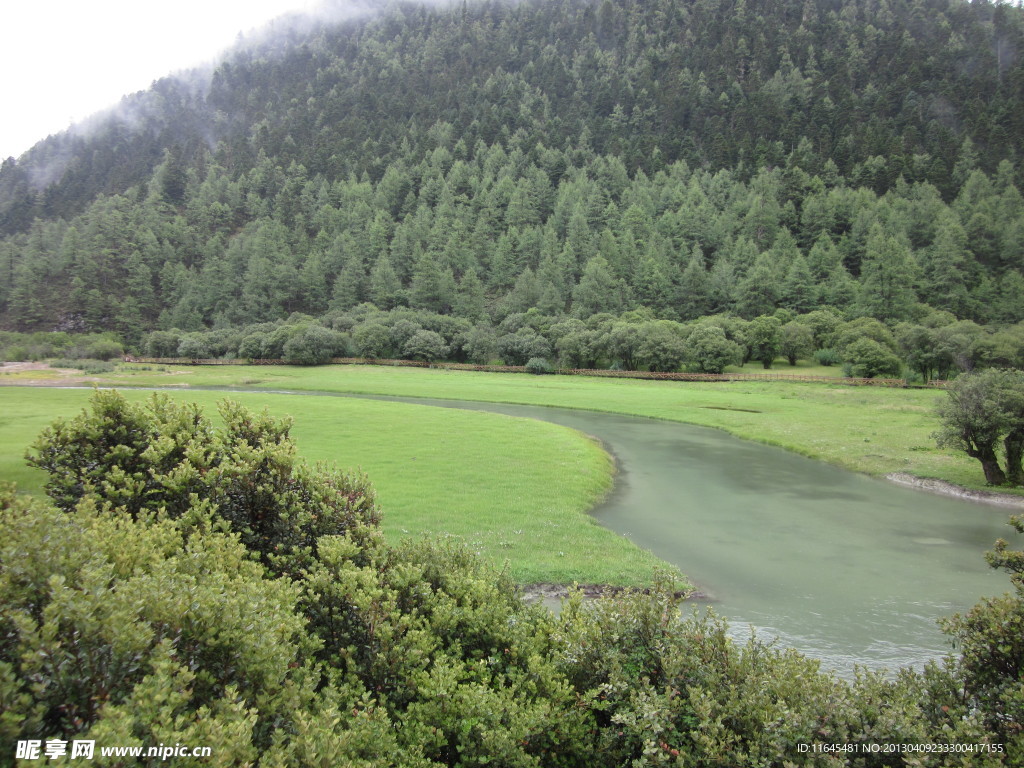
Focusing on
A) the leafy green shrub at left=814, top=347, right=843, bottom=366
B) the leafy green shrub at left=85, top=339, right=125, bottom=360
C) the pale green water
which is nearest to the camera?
the pale green water

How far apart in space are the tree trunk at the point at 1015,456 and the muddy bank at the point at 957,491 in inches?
69.0

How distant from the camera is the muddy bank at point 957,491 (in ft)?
87.6

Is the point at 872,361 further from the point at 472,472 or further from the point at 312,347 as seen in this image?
the point at 312,347

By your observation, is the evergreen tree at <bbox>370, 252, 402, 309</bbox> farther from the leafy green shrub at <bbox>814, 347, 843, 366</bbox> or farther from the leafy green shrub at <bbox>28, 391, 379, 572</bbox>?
the leafy green shrub at <bbox>28, 391, 379, 572</bbox>

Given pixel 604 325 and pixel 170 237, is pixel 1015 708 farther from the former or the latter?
pixel 170 237

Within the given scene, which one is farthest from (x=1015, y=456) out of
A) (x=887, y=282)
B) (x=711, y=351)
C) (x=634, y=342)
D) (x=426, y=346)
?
(x=887, y=282)

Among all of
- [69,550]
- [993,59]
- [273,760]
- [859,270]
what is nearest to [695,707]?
[273,760]

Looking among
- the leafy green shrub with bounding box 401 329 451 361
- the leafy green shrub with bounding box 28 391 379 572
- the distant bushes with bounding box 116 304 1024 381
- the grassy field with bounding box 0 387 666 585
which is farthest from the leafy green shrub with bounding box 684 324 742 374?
the leafy green shrub with bounding box 28 391 379 572

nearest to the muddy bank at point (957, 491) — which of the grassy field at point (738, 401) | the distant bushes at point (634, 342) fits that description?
the grassy field at point (738, 401)

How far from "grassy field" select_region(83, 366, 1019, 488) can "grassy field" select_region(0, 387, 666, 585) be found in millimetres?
15395

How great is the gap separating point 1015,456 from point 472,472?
1102 inches

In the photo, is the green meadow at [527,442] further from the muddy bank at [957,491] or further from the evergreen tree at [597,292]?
the evergreen tree at [597,292]

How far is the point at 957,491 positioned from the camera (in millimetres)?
28359

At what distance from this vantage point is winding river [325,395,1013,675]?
1444cm
